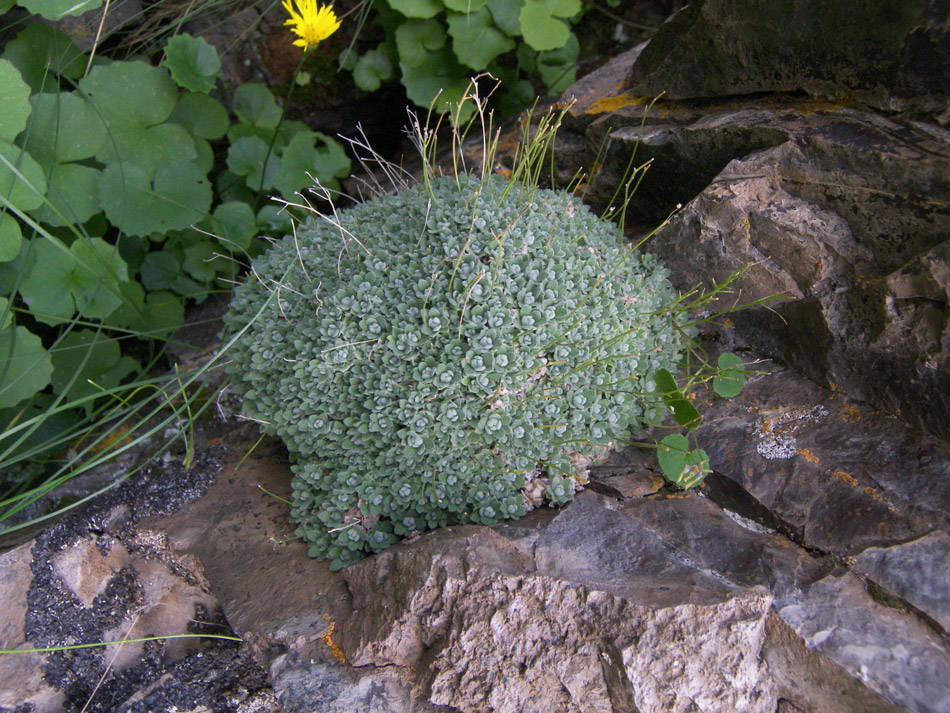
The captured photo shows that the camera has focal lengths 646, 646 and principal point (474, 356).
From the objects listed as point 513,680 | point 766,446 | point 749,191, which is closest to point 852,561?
point 766,446

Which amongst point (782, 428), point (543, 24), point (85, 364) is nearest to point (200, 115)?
point (85, 364)

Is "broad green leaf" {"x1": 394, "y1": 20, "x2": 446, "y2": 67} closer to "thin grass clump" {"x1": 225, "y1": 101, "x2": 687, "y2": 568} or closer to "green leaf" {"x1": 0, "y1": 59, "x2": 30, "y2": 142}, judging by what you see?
"thin grass clump" {"x1": 225, "y1": 101, "x2": 687, "y2": 568}

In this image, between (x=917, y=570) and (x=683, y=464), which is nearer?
(x=917, y=570)

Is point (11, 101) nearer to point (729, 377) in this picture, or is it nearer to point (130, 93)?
point (130, 93)

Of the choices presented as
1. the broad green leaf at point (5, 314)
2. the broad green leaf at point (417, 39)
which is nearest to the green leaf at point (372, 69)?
the broad green leaf at point (417, 39)

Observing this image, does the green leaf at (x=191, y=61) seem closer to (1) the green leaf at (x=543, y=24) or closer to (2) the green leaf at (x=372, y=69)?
(2) the green leaf at (x=372, y=69)
